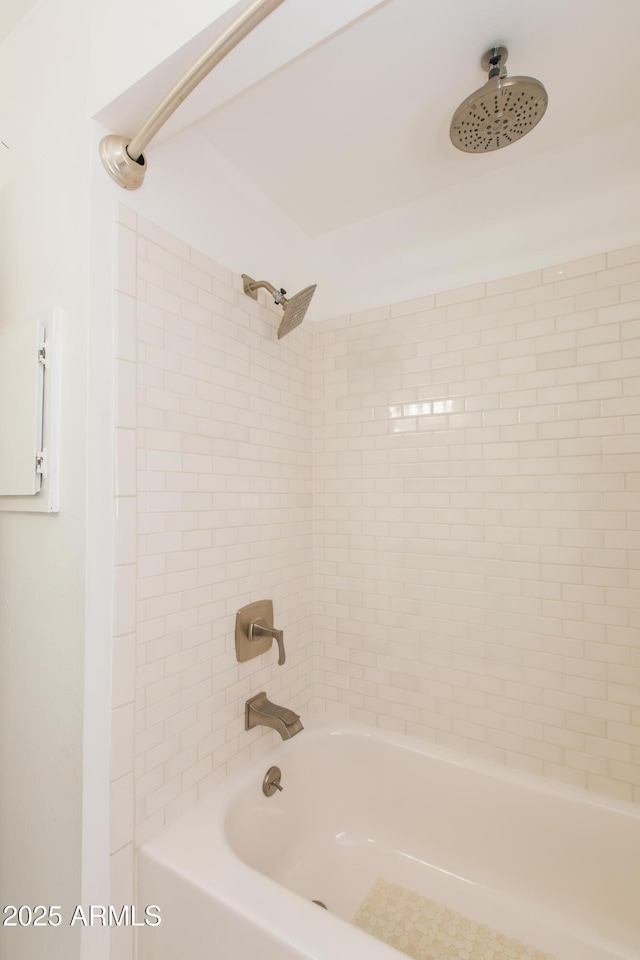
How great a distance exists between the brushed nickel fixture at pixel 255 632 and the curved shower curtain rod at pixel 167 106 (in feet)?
4.01

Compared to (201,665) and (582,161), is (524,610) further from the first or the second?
→ (582,161)

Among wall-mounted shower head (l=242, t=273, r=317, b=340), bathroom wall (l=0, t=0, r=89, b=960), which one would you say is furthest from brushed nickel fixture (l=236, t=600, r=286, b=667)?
wall-mounted shower head (l=242, t=273, r=317, b=340)

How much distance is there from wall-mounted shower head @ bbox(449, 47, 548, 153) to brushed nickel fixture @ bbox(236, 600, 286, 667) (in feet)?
4.95

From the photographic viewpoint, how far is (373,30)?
38.9 inches

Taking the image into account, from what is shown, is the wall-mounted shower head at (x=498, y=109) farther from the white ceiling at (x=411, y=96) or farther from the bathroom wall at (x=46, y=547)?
the bathroom wall at (x=46, y=547)

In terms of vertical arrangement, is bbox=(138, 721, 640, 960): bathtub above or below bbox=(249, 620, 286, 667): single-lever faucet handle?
below

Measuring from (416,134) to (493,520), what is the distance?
123cm

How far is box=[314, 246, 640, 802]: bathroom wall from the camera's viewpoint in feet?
4.13

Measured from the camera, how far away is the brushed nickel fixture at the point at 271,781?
1.35m

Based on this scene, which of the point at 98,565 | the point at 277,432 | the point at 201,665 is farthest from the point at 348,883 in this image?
the point at 277,432

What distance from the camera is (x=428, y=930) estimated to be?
121 centimetres

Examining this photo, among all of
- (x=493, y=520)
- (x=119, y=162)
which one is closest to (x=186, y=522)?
(x=119, y=162)

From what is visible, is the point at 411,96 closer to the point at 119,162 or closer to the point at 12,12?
the point at 119,162

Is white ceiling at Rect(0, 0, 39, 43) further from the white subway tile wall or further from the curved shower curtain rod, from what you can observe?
the white subway tile wall
